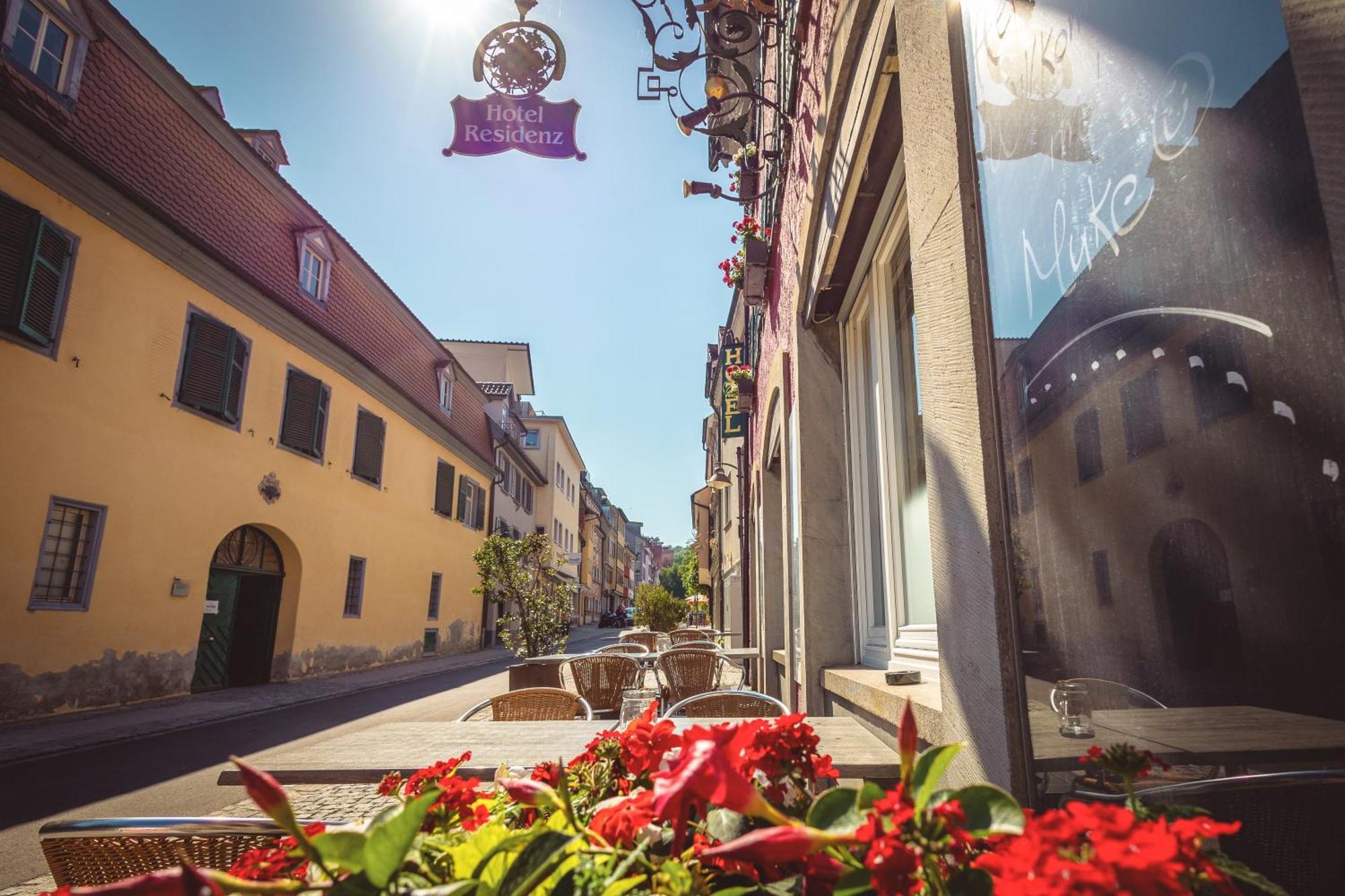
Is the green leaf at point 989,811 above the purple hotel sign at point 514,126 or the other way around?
the other way around

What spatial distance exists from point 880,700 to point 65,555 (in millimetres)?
9938

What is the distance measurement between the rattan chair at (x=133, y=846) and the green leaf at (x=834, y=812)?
113 cm

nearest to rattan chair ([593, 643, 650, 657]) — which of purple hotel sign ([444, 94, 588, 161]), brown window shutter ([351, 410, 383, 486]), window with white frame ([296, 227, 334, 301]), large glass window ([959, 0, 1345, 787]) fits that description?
purple hotel sign ([444, 94, 588, 161])

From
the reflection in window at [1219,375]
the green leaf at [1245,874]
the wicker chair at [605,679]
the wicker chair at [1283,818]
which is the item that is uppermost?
the reflection in window at [1219,375]

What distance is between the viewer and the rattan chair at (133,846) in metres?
1.35

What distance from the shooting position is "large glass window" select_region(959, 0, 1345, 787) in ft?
2.48

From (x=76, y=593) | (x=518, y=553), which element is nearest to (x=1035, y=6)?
(x=518, y=553)

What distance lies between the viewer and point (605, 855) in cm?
65

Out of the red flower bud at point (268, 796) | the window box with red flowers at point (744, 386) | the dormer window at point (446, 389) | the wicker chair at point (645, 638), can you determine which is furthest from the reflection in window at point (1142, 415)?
the dormer window at point (446, 389)

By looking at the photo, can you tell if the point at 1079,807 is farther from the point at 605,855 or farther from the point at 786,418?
the point at 786,418

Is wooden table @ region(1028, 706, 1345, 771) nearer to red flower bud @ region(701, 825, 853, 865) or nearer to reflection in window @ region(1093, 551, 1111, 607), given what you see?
reflection in window @ region(1093, 551, 1111, 607)

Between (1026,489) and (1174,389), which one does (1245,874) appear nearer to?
(1174,389)

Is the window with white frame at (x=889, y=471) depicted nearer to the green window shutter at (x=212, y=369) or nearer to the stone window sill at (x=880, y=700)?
the stone window sill at (x=880, y=700)

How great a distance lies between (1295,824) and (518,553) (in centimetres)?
1043
